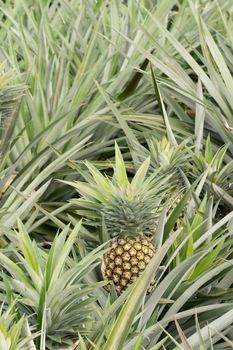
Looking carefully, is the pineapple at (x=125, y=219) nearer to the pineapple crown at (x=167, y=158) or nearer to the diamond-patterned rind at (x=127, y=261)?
the diamond-patterned rind at (x=127, y=261)

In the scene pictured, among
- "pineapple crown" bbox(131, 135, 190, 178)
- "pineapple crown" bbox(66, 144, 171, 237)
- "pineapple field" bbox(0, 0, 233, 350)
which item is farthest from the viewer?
"pineapple crown" bbox(131, 135, 190, 178)

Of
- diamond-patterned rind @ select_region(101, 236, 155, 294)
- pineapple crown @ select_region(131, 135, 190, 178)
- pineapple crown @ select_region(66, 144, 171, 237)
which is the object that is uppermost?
pineapple crown @ select_region(131, 135, 190, 178)

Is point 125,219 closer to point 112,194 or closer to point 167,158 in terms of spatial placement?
point 112,194

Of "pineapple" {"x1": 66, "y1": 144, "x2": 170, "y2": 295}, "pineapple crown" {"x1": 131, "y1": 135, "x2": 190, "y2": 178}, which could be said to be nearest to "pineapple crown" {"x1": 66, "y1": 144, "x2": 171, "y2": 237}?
"pineapple" {"x1": 66, "y1": 144, "x2": 170, "y2": 295}

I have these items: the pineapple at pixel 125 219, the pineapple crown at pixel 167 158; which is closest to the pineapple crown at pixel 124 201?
the pineapple at pixel 125 219

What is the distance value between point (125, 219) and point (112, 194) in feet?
0.17

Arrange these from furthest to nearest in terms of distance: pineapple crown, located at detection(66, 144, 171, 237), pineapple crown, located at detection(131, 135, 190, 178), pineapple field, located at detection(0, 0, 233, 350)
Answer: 1. pineapple crown, located at detection(131, 135, 190, 178)
2. pineapple crown, located at detection(66, 144, 171, 237)
3. pineapple field, located at detection(0, 0, 233, 350)

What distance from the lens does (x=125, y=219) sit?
134 cm

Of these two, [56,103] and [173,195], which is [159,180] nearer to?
[173,195]

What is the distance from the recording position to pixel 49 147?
5.66ft

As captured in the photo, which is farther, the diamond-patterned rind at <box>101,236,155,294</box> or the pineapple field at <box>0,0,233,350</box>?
the diamond-patterned rind at <box>101,236,155,294</box>

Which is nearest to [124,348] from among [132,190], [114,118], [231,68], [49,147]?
[132,190]

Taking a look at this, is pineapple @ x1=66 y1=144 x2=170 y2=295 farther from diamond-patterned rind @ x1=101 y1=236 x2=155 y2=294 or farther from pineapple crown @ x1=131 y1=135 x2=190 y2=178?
pineapple crown @ x1=131 y1=135 x2=190 y2=178

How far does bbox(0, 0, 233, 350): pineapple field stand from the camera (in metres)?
1.16
